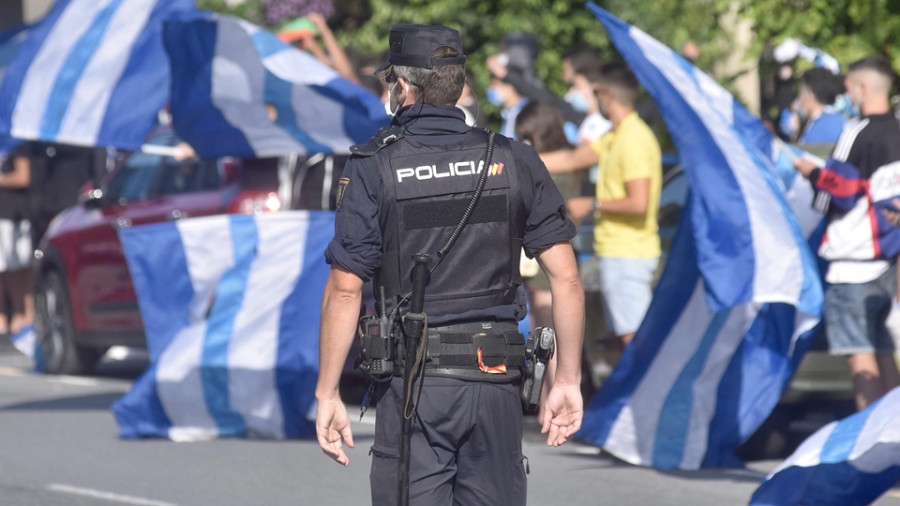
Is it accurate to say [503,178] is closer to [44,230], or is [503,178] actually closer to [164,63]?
[164,63]

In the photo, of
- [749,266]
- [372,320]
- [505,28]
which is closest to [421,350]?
[372,320]

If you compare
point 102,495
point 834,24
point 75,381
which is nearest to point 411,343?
point 102,495

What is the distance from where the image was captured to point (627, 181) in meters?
7.82

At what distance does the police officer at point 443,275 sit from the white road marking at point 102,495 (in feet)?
9.92

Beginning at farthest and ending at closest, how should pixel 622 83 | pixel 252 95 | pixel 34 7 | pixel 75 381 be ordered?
pixel 34 7 → pixel 75 381 → pixel 252 95 → pixel 622 83

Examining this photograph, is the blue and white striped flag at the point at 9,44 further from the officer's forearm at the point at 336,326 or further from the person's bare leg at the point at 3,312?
the officer's forearm at the point at 336,326

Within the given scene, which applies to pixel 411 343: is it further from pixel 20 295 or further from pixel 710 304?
pixel 20 295

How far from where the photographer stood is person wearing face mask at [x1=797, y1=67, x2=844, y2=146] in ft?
31.9

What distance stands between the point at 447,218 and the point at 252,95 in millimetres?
5161

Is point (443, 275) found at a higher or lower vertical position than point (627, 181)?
higher

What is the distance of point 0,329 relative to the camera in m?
14.8

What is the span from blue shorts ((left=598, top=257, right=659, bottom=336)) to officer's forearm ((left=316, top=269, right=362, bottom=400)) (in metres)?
4.11

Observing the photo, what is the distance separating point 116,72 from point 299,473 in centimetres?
293

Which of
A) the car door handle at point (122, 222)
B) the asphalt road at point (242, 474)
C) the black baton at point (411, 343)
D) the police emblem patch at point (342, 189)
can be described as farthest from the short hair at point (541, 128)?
the black baton at point (411, 343)
